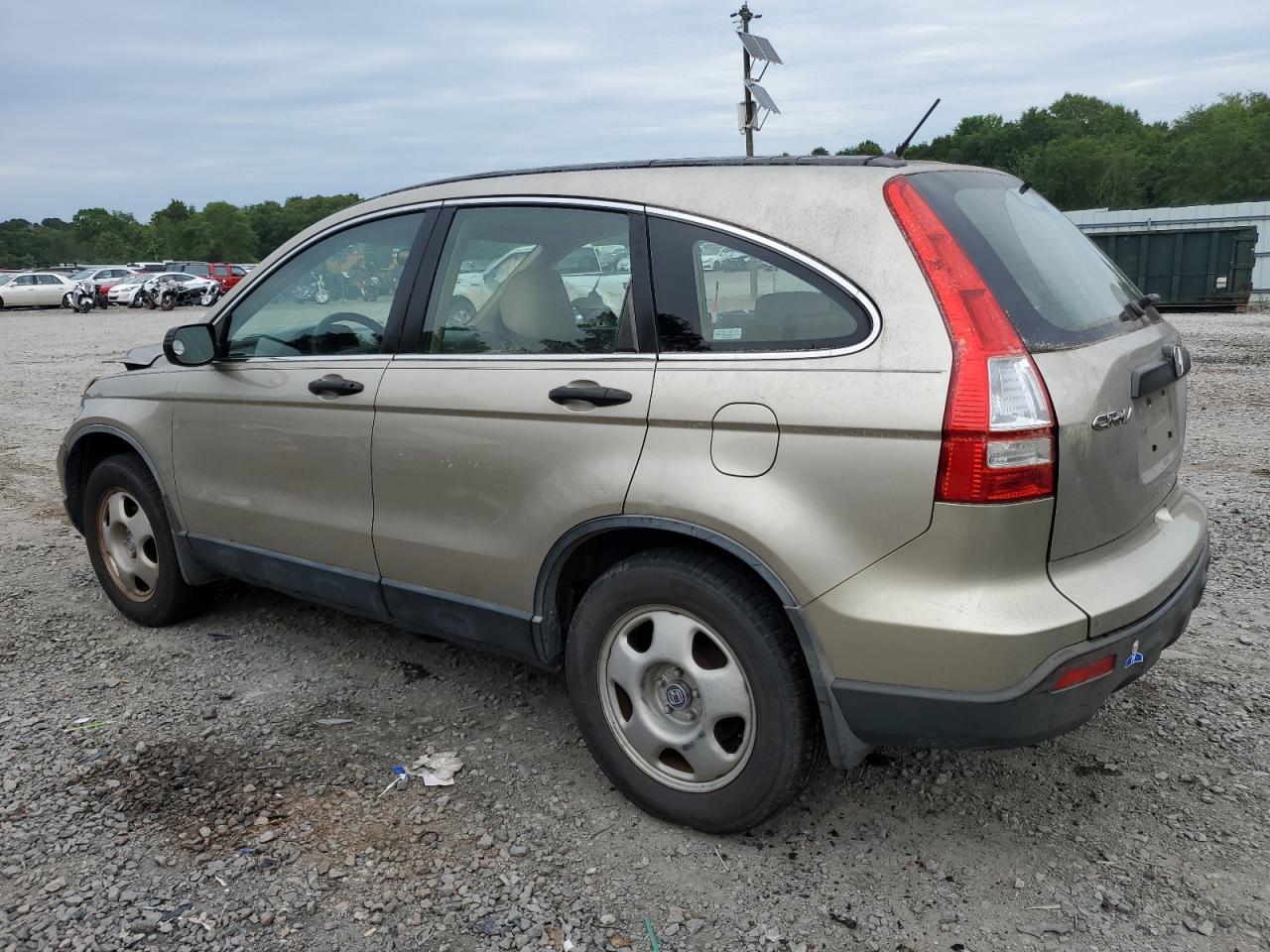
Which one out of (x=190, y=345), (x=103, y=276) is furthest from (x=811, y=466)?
(x=103, y=276)

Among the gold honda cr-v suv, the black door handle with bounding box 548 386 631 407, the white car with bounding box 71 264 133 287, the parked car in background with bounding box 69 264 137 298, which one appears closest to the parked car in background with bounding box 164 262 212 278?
the parked car in background with bounding box 69 264 137 298

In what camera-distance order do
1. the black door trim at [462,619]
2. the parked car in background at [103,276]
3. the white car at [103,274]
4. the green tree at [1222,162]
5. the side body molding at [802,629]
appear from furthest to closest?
the green tree at [1222,162], the white car at [103,274], the parked car in background at [103,276], the black door trim at [462,619], the side body molding at [802,629]

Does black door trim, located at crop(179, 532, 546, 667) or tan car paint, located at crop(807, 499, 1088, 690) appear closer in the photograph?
tan car paint, located at crop(807, 499, 1088, 690)

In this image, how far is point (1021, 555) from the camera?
2381 millimetres

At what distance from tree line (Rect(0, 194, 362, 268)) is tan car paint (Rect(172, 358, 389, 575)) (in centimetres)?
10117

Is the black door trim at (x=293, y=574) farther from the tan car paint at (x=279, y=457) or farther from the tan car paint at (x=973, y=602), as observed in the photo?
the tan car paint at (x=973, y=602)

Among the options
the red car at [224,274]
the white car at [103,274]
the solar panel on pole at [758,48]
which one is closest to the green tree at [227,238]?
the white car at [103,274]

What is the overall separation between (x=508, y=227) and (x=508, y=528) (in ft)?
3.30

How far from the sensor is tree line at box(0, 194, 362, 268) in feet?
349

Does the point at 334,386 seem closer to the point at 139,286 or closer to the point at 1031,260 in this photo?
the point at 1031,260

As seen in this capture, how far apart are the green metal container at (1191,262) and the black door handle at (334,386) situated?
20984mm

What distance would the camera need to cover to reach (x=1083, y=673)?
2.43 m

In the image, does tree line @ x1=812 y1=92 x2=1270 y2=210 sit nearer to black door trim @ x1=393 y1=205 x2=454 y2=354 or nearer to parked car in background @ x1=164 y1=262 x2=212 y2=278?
parked car in background @ x1=164 y1=262 x2=212 y2=278

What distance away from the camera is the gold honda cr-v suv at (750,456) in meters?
2.40
